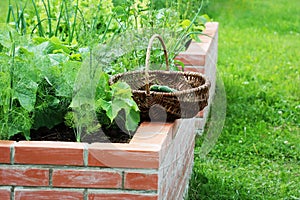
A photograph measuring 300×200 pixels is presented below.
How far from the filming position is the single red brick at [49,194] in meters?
2.86

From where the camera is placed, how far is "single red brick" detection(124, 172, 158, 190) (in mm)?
2826

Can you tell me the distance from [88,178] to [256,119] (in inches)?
130

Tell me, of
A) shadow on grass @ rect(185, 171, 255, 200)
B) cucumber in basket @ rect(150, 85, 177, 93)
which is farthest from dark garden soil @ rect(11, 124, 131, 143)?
shadow on grass @ rect(185, 171, 255, 200)

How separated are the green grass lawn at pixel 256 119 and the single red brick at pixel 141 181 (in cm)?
137

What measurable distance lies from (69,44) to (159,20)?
657mm

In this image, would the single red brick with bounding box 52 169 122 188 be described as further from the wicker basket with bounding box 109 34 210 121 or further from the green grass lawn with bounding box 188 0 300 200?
the green grass lawn with bounding box 188 0 300 200

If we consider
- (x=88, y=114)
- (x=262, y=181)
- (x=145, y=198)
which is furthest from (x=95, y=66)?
(x=262, y=181)

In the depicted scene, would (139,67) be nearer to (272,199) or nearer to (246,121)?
(272,199)

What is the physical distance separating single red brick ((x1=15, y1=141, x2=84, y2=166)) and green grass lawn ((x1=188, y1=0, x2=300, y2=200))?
150 centimetres

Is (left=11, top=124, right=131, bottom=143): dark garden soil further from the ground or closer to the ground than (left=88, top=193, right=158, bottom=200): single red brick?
further from the ground

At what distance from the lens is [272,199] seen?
4168 millimetres

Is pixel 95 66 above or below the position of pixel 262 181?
above

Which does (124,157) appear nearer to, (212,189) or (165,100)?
(165,100)

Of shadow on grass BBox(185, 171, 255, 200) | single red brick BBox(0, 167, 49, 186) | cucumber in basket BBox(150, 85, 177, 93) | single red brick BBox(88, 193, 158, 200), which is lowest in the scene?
shadow on grass BBox(185, 171, 255, 200)
